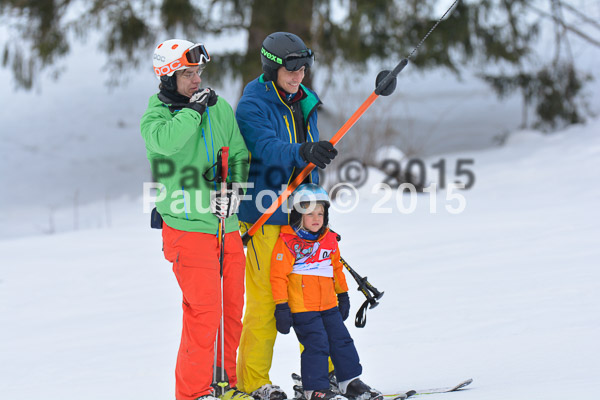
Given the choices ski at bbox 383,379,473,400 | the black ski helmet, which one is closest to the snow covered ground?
ski at bbox 383,379,473,400

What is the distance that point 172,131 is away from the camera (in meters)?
2.73

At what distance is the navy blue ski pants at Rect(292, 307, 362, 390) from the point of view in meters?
3.01

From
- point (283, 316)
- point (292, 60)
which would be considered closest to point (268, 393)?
point (283, 316)

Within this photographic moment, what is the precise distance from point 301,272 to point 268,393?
54cm

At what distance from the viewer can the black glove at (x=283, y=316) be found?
297 cm

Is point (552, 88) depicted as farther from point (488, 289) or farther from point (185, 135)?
point (185, 135)

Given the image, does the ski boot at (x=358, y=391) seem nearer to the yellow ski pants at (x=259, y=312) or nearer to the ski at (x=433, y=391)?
the ski at (x=433, y=391)

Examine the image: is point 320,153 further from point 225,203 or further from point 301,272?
point 301,272

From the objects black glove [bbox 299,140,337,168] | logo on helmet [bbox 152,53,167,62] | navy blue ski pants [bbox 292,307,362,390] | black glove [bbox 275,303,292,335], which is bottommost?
navy blue ski pants [bbox 292,307,362,390]

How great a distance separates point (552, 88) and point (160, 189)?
949 centimetres

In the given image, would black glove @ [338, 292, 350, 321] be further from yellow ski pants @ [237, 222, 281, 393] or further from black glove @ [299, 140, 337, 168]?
black glove @ [299, 140, 337, 168]

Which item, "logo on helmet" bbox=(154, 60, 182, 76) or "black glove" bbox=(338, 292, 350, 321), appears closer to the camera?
"logo on helmet" bbox=(154, 60, 182, 76)

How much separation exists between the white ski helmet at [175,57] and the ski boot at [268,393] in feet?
4.53

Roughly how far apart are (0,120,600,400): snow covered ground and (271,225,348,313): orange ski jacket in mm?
580
